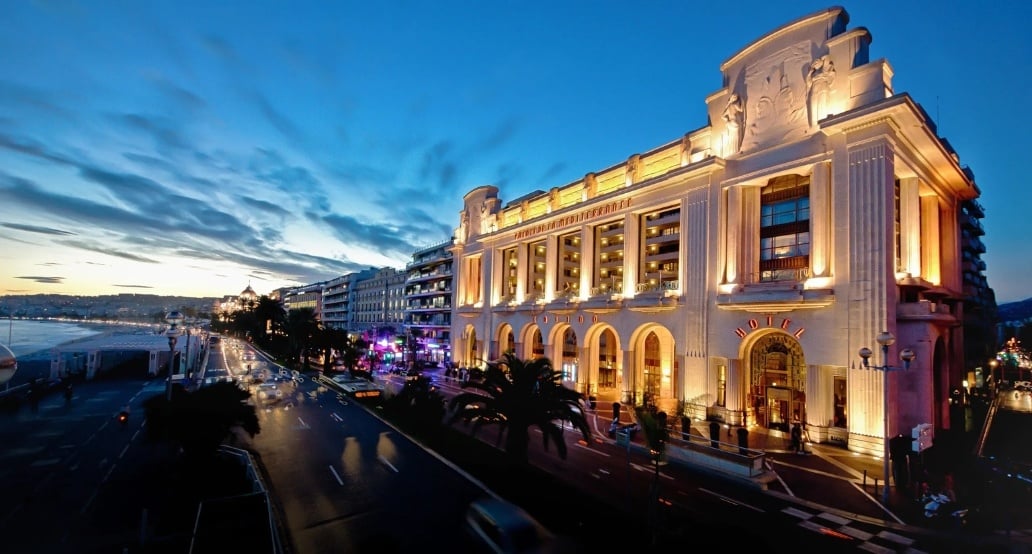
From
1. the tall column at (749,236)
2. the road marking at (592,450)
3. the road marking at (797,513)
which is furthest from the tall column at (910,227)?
the road marking at (592,450)

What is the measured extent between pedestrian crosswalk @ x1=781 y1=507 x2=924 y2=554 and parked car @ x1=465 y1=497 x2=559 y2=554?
9.16m

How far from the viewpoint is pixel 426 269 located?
275 feet

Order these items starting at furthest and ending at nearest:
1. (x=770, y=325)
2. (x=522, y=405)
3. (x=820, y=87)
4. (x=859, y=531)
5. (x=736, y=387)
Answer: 1. (x=736, y=387)
2. (x=770, y=325)
3. (x=820, y=87)
4. (x=522, y=405)
5. (x=859, y=531)

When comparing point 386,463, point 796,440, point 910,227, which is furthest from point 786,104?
point 386,463

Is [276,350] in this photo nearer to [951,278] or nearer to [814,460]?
[814,460]

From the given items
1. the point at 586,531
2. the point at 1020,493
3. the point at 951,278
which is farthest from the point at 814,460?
the point at 951,278

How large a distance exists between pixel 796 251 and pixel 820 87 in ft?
32.9

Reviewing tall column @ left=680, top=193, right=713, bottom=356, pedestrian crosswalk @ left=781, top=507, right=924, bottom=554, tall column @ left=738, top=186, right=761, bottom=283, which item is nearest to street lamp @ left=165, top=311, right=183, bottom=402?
pedestrian crosswalk @ left=781, top=507, right=924, bottom=554

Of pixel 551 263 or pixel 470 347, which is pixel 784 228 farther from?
pixel 470 347

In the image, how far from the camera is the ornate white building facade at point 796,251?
24891 mm

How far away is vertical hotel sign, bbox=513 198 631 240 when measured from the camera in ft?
134

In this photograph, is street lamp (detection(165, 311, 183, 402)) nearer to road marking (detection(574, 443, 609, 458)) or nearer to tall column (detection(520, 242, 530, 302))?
road marking (detection(574, 443, 609, 458))

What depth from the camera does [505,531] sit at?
39.1 ft

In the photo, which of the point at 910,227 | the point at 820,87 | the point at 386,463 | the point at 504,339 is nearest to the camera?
the point at 386,463
